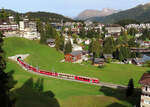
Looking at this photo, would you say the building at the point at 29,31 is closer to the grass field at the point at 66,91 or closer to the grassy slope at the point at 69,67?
the grassy slope at the point at 69,67

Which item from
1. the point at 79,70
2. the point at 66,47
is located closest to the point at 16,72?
the point at 79,70

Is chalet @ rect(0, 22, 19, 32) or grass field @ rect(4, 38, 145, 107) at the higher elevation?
chalet @ rect(0, 22, 19, 32)

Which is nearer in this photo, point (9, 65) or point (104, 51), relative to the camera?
point (9, 65)

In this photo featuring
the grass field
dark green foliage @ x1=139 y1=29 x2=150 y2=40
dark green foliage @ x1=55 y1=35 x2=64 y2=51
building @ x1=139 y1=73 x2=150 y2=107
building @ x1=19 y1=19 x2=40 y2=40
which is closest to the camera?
building @ x1=139 y1=73 x2=150 y2=107

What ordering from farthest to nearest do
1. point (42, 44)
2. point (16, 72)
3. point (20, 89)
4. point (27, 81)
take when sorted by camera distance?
1. point (42, 44)
2. point (16, 72)
3. point (27, 81)
4. point (20, 89)

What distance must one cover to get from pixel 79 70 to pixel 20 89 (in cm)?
2343

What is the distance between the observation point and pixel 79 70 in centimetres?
4966

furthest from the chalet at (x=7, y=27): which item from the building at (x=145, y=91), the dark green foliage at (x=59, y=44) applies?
the building at (x=145, y=91)

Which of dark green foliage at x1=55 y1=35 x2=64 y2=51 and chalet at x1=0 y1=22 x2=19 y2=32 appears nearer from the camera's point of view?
dark green foliage at x1=55 y1=35 x2=64 y2=51

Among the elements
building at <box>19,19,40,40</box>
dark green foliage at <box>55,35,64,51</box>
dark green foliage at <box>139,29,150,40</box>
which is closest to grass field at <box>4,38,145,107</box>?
dark green foliage at <box>55,35,64,51</box>

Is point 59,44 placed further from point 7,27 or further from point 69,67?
point 7,27

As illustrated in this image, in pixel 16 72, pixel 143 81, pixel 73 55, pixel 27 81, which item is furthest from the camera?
pixel 73 55

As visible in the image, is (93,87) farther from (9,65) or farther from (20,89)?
(9,65)

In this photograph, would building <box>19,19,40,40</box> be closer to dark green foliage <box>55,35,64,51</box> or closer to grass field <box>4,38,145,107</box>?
dark green foliage <box>55,35,64,51</box>
